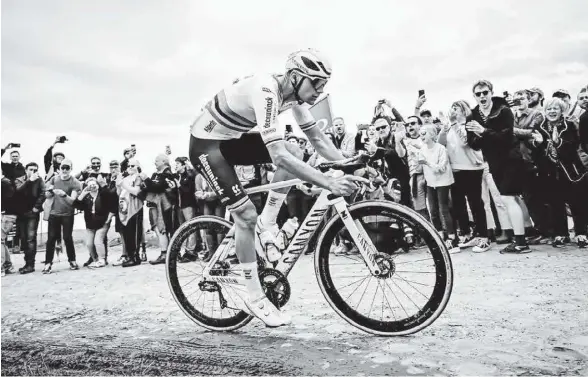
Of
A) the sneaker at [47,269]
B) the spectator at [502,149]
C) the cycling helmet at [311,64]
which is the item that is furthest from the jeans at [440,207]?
the sneaker at [47,269]

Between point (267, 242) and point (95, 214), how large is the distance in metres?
5.75

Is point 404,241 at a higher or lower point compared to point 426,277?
higher

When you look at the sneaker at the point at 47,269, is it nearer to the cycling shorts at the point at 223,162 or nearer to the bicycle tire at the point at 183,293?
the bicycle tire at the point at 183,293

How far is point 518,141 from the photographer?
15.9ft

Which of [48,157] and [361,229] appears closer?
[361,229]

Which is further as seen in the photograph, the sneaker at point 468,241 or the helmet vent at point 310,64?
the sneaker at point 468,241

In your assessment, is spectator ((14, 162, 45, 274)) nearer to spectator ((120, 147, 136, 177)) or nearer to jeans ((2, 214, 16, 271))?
jeans ((2, 214, 16, 271))

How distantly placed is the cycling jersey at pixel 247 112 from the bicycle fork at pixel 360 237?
1.83 ft

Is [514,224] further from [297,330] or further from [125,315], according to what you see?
[125,315]

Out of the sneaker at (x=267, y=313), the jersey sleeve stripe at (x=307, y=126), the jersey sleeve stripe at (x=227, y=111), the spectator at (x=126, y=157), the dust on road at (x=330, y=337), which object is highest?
the spectator at (x=126, y=157)

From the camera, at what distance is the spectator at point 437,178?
5.72 meters

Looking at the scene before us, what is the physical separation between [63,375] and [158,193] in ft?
16.2

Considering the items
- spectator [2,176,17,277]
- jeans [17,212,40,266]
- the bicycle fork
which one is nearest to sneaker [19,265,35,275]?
jeans [17,212,40,266]

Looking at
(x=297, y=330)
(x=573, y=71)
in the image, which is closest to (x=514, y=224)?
(x=573, y=71)
